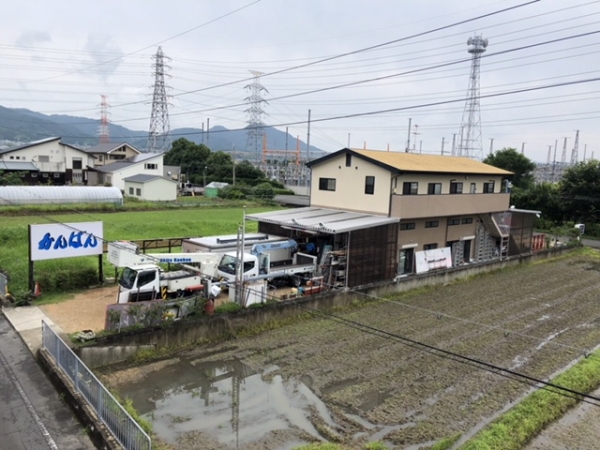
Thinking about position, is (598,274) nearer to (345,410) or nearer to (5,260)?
(345,410)

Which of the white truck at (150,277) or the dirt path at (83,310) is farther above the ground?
the white truck at (150,277)

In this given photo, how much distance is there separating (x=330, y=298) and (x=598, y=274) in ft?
59.8

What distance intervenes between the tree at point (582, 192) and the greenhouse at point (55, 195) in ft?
127

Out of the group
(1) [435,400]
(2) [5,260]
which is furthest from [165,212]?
(1) [435,400]

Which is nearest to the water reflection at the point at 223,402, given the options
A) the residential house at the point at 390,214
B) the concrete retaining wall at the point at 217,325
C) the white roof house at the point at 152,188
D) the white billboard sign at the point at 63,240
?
the concrete retaining wall at the point at 217,325

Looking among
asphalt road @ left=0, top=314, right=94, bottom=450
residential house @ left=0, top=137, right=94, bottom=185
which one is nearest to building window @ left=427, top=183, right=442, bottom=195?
asphalt road @ left=0, top=314, right=94, bottom=450

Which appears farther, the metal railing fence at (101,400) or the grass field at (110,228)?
the grass field at (110,228)

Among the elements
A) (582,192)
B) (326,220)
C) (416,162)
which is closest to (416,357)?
(326,220)

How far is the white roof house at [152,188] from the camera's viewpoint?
46.6m

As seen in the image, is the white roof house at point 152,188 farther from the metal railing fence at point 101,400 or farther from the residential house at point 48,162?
the metal railing fence at point 101,400

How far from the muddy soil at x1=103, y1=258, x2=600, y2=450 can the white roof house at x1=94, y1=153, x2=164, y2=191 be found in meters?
41.6

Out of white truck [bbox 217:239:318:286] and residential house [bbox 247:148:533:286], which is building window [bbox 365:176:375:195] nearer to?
residential house [bbox 247:148:533:286]

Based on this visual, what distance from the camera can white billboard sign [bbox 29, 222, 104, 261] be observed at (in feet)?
53.0

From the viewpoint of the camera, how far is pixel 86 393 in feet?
32.3
